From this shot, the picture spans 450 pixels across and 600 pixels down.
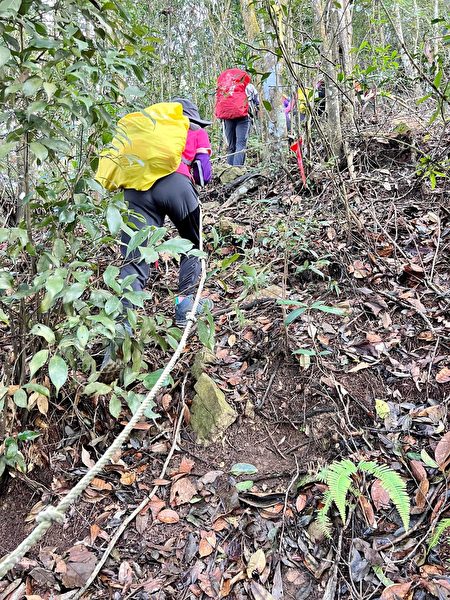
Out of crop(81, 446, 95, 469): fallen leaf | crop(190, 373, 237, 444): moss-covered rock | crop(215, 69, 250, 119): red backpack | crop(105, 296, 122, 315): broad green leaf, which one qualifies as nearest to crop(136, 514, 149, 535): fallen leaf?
crop(81, 446, 95, 469): fallen leaf

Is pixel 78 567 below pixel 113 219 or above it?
below

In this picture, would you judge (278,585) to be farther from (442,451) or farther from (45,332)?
(45,332)

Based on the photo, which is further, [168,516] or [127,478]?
[127,478]

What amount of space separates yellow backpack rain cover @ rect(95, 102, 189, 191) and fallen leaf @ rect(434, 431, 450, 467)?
90.8 inches

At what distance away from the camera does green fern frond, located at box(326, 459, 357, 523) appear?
6.43 feet

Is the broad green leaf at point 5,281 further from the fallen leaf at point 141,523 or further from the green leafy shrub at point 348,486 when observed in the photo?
the green leafy shrub at point 348,486

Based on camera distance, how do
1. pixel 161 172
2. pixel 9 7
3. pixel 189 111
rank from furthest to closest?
1. pixel 189 111
2. pixel 161 172
3. pixel 9 7

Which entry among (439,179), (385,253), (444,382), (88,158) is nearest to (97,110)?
(88,158)

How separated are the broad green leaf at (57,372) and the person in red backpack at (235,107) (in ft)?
15.5

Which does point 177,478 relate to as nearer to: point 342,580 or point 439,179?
point 342,580

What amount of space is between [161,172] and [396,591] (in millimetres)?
2675

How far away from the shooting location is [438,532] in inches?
74.1

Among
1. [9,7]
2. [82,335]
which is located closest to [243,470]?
[82,335]

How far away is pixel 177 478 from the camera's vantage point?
100 inches
